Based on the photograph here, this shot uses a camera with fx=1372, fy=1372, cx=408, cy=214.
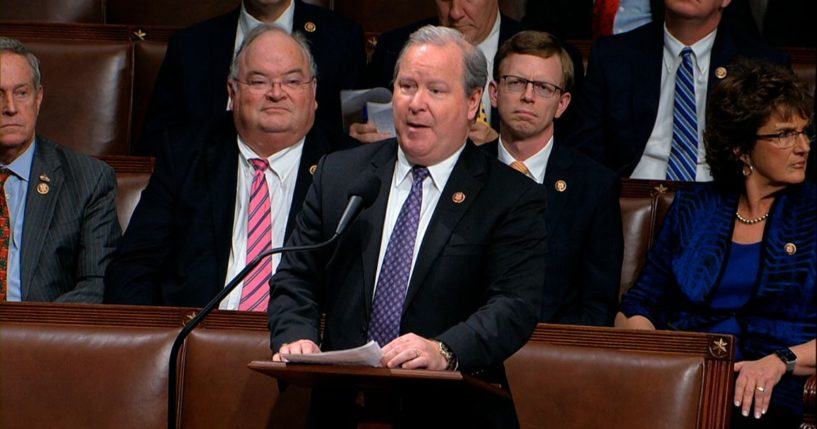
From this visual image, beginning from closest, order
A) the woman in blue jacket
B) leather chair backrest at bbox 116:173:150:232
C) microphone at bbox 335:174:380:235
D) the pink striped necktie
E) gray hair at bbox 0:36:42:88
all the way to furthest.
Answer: microphone at bbox 335:174:380:235, the woman in blue jacket, the pink striped necktie, gray hair at bbox 0:36:42:88, leather chair backrest at bbox 116:173:150:232

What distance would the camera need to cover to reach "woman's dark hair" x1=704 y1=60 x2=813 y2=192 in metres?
2.92

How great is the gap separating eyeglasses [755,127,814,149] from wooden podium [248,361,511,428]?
3.66ft

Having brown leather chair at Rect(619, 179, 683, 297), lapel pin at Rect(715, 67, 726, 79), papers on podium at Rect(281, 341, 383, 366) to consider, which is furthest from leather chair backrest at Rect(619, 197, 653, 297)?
papers on podium at Rect(281, 341, 383, 366)

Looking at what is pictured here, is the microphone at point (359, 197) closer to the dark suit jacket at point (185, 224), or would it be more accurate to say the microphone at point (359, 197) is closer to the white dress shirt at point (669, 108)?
the dark suit jacket at point (185, 224)

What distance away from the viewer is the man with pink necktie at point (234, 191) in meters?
2.92

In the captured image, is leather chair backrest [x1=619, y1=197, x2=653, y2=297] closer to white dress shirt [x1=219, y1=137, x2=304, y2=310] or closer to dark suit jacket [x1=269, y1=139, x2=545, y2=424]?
white dress shirt [x1=219, y1=137, x2=304, y2=310]

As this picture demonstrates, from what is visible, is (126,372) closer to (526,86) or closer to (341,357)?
(341,357)

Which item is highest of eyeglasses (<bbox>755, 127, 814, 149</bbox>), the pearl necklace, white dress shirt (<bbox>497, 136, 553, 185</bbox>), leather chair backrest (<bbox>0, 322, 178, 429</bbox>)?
eyeglasses (<bbox>755, 127, 814, 149</bbox>)

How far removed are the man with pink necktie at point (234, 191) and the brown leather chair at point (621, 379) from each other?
2.22ft

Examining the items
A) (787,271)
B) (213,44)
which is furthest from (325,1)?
(787,271)

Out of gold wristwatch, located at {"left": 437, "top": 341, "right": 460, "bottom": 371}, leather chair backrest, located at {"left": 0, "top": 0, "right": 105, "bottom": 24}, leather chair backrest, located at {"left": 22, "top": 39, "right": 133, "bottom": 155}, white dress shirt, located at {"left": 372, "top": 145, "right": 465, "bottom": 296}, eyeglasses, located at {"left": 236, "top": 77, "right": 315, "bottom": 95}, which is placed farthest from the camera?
leather chair backrest, located at {"left": 0, "top": 0, "right": 105, "bottom": 24}

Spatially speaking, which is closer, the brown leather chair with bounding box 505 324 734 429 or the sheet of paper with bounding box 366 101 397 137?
the brown leather chair with bounding box 505 324 734 429

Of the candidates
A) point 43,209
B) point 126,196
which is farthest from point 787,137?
point 43,209

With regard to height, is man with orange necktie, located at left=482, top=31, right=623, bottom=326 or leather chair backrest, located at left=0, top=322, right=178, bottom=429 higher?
man with orange necktie, located at left=482, top=31, right=623, bottom=326
